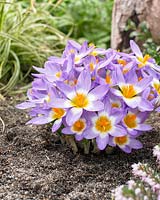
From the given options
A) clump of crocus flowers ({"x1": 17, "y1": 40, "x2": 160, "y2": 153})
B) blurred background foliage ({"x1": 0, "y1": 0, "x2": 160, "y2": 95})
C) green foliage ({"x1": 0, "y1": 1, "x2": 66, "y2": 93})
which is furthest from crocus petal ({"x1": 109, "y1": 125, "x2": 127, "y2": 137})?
green foliage ({"x1": 0, "y1": 1, "x2": 66, "y2": 93})

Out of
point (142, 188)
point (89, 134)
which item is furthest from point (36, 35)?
point (142, 188)

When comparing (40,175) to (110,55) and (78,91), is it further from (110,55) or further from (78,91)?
(110,55)

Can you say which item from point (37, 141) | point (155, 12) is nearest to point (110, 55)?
point (37, 141)

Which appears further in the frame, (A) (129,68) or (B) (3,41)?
(B) (3,41)

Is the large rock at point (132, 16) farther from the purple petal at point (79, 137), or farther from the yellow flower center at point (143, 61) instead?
the purple petal at point (79, 137)

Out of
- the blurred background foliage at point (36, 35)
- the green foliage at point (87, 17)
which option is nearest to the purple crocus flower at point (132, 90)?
the blurred background foliage at point (36, 35)

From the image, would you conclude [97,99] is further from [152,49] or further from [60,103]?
[152,49]

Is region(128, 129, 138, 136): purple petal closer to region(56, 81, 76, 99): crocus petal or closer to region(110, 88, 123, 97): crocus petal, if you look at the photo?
region(110, 88, 123, 97): crocus petal
